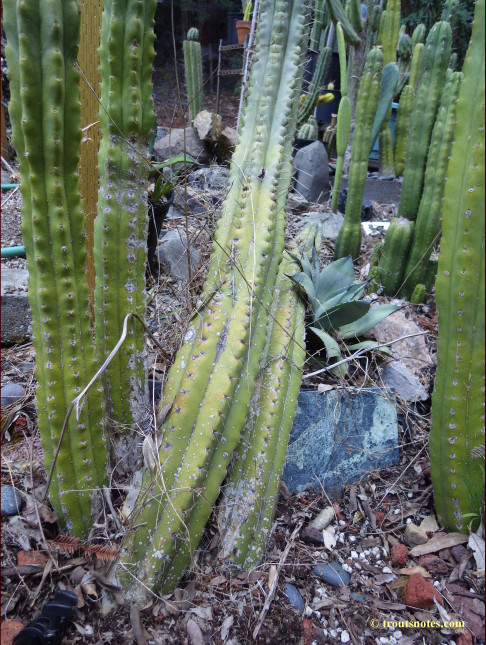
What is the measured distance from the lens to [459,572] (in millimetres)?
1442

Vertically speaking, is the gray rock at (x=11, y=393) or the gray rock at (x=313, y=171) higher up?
the gray rock at (x=313, y=171)

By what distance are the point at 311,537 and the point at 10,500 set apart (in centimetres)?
93

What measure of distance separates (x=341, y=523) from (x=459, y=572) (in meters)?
0.38

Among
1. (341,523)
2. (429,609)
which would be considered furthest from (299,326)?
(429,609)

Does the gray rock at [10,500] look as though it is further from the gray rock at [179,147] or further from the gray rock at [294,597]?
the gray rock at [179,147]

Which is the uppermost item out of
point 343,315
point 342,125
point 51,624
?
point 342,125

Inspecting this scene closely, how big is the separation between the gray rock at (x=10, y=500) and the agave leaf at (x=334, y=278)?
1404 mm

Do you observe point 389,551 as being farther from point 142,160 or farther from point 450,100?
point 450,100

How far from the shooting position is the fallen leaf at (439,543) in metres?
1.50

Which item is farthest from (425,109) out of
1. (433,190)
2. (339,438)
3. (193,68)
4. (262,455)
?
(193,68)

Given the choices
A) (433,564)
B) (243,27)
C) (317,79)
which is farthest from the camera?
(243,27)

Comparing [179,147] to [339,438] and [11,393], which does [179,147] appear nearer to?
[11,393]

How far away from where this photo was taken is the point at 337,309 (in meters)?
1.99

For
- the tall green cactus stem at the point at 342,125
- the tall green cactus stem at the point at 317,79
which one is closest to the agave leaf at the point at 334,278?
the tall green cactus stem at the point at 342,125
